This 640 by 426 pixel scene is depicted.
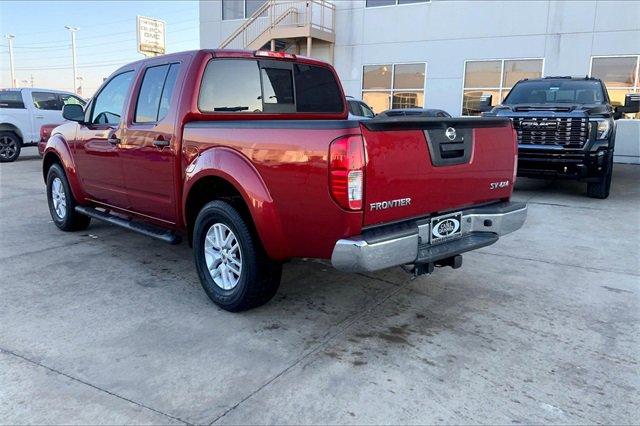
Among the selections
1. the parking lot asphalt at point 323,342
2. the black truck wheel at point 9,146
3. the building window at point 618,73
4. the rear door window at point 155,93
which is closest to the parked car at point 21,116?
the black truck wheel at point 9,146

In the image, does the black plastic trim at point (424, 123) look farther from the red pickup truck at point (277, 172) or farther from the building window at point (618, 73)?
the building window at point (618, 73)

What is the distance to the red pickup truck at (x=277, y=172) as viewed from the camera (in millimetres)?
3057

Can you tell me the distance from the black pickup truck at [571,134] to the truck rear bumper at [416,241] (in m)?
4.91

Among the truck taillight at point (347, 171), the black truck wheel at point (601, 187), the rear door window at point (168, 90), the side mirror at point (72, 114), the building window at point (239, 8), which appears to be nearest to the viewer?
the truck taillight at point (347, 171)

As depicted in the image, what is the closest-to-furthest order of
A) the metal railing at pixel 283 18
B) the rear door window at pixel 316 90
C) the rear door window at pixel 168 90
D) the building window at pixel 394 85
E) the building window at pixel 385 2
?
the rear door window at pixel 168 90 → the rear door window at pixel 316 90 → the building window at pixel 385 2 → the building window at pixel 394 85 → the metal railing at pixel 283 18

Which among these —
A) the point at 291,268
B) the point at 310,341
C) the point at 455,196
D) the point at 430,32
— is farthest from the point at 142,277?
the point at 430,32

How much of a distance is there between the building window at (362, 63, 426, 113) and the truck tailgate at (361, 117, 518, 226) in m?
12.7

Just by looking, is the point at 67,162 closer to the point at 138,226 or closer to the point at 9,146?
the point at 138,226

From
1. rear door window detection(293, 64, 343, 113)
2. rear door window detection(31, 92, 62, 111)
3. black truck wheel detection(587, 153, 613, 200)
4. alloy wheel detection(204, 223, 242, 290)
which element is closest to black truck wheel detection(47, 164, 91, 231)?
alloy wheel detection(204, 223, 242, 290)

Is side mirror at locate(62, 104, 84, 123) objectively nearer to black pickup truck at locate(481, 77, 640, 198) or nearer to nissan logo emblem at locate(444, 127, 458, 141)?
nissan logo emblem at locate(444, 127, 458, 141)

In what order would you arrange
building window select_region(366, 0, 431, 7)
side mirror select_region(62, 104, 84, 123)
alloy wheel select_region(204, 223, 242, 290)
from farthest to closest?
1. building window select_region(366, 0, 431, 7)
2. side mirror select_region(62, 104, 84, 123)
3. alloy wheel select_region(204, 223, 242, 290)

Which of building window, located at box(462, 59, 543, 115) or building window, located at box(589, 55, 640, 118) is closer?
building window, located at box(589, 55, 640, 118)

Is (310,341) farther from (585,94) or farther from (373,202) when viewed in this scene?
(585,94)

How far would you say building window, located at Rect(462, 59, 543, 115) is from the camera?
14.5 m
